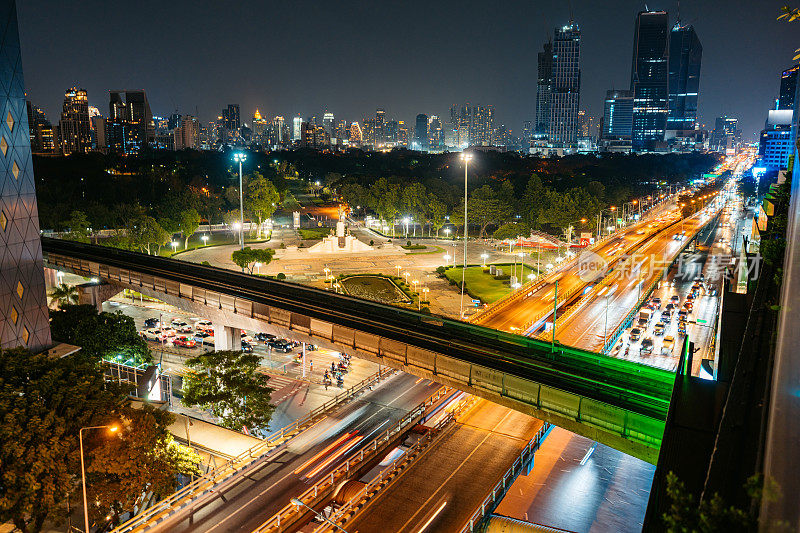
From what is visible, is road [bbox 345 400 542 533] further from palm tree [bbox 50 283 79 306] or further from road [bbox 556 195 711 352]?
palm tree [bbox 50 283 79 306]

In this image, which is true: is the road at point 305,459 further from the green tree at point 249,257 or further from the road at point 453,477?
the green tree at point 249,257

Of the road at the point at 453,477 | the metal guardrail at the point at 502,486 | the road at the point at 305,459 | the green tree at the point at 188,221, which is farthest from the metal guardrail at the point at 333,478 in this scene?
the green tree at the point at 188,221

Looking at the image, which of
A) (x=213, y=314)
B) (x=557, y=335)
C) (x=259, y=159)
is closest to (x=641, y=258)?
(x=557, y=335)

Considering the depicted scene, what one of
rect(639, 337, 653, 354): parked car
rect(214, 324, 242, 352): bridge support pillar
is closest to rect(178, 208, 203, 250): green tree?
rect(214, 324, 242, 352): bridge support pillar

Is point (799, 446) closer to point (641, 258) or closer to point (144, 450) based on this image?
point (144, 450)

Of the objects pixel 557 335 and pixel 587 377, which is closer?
pixel 587 377

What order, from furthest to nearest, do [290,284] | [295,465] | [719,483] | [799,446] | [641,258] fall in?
[641,258] < [290,284] < [295,465] < [719,483] < [799,446]

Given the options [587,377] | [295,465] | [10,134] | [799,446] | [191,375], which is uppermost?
[10,134]
